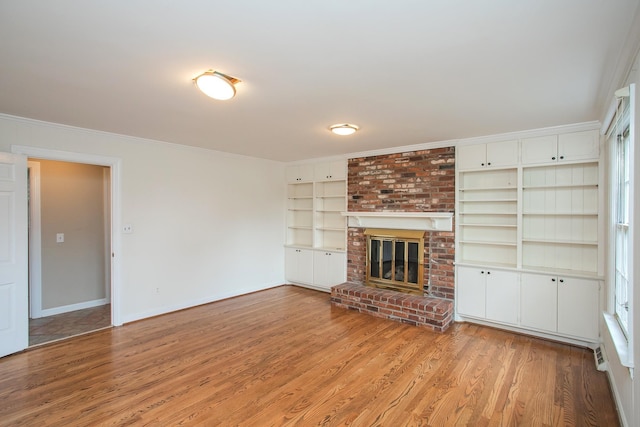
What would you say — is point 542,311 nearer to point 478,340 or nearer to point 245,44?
point 478,340

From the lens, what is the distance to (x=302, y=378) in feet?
9.68

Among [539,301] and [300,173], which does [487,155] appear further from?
[300,173]

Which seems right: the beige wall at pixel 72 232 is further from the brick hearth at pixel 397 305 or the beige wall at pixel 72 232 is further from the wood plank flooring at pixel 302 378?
the brick hearth at pixel 397 305

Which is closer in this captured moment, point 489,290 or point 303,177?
point 489,290

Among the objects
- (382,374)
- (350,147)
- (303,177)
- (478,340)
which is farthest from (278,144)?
(478,340)

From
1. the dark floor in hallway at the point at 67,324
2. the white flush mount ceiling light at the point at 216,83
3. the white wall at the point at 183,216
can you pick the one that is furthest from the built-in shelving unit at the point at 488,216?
the dark floor in hallway at the point at 67,324

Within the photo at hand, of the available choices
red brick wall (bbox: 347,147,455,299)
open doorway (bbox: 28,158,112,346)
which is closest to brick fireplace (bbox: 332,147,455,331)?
red brick wall (bbox: 347,147,455,299)

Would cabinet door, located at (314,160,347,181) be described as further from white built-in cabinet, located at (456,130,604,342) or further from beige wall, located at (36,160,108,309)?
beige wall, located at (36,160,108,309)

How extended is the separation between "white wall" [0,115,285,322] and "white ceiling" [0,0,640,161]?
2.20 ft

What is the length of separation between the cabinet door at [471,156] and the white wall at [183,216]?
11.3 feet

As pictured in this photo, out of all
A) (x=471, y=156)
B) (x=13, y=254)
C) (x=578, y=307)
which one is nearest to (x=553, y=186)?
(x=471, y=156)

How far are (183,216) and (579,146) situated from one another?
5.24 meters

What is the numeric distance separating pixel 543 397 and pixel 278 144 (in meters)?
4.12

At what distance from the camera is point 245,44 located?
1968 mm
